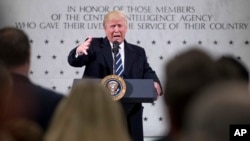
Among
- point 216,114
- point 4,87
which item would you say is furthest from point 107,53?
point 216,114

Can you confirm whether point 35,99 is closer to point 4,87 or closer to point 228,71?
point 4,87

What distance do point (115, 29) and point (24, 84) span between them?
421 cm

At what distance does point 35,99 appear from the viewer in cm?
488

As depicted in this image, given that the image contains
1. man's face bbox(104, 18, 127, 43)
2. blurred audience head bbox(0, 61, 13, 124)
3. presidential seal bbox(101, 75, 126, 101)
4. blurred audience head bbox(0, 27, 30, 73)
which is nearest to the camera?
blurred audience head bbox(0, 61, 13, 124)

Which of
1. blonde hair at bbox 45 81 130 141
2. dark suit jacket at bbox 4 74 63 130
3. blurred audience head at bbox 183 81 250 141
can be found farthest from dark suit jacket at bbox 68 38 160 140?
blurred audience head at bbox 183 81 250 141

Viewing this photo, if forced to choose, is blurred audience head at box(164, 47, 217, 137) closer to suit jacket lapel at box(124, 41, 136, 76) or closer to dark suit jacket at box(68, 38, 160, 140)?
dark suit jacket at box(68, 38, 160, 140)

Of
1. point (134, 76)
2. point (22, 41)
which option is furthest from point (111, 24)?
point (22, 41)

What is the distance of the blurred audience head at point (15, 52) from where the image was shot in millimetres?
5004

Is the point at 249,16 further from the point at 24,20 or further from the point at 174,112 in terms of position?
the point at 174,112

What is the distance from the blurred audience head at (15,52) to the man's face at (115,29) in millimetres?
3985

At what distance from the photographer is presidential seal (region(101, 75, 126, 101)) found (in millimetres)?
8165

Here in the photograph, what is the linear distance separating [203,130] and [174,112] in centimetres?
42

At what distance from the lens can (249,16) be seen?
1416 cm

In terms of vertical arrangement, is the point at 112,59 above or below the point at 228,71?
above
